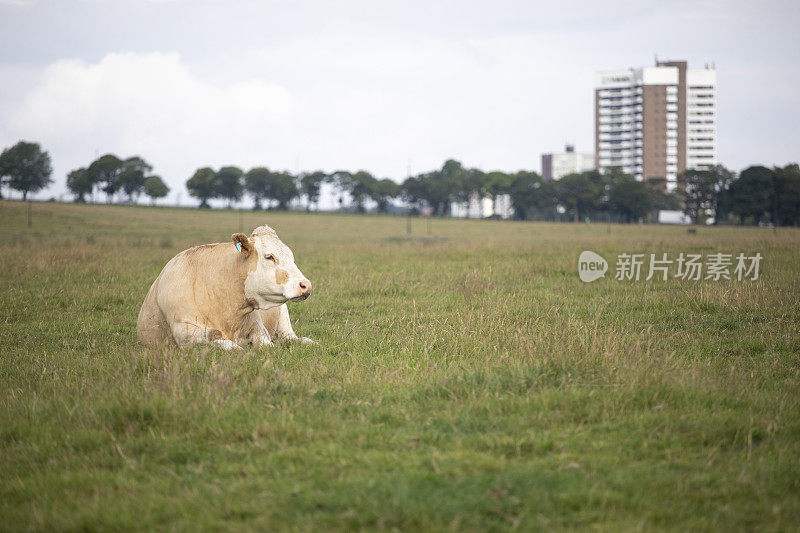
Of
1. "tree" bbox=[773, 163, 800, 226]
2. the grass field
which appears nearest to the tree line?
"tree" bbox=[773, 163, 800, 226]

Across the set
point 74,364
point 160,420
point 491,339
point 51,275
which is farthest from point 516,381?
point 51,275

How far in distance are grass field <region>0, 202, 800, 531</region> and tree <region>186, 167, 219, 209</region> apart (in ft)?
466

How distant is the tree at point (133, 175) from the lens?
132m

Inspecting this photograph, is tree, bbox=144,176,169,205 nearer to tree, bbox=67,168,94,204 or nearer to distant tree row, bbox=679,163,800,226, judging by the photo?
tree, bbox=67,168,94,204

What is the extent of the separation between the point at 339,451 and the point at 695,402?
135 inches

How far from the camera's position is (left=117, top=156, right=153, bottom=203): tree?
132125 mm

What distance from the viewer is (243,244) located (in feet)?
27.6

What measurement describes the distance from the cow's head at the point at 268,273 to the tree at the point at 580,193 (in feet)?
412

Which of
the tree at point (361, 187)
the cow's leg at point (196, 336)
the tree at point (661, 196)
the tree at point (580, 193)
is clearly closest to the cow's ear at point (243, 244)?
the cow's leg at point (196, 336)

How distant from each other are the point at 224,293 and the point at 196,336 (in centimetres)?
69

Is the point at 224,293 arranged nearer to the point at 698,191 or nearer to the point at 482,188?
the point at 698,191

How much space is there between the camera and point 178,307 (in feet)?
28.1

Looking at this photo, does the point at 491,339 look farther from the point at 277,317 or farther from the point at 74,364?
the point at 74,364

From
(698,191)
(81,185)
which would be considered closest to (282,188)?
(81,185)
